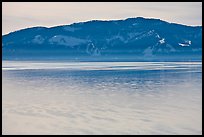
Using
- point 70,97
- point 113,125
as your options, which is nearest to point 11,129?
point 113,125

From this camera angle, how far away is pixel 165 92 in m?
25.2

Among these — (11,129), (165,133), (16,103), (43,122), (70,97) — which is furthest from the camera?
(70,97)

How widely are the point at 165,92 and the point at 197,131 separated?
1135 centimetres

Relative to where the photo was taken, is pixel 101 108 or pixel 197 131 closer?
pixel 197 131

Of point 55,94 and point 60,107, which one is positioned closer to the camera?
point 60,107

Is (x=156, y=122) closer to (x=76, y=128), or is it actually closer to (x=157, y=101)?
(x=76, y=128)

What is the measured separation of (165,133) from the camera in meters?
13.7

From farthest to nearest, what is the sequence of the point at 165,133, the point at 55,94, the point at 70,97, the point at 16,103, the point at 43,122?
the point at 55,94 → the point at 70,97 → the point at 16,103 → the point at 43,122 → the point at 165,133

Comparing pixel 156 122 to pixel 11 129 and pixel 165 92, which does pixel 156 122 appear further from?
pixel 165 92

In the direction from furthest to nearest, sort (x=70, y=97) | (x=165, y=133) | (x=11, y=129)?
(x=70, y=97), (x=11, y=129), (x=165, y=133)

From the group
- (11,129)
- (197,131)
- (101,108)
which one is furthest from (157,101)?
(11,129)

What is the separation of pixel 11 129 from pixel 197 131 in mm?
6034

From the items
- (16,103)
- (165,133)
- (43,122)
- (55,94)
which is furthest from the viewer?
(55,94)

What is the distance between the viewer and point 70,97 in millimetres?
22969
